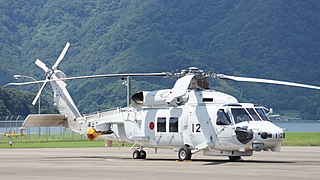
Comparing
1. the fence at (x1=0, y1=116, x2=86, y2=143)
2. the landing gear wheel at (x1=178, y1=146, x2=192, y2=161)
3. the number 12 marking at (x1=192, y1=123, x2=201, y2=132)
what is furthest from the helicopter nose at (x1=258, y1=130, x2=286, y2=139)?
the fence at (x1=0, y1=116, x2=86, y2=143)

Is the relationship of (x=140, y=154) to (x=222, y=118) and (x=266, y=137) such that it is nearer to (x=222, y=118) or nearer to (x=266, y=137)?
(x=222, y=118)

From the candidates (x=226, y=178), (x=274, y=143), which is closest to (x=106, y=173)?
(x=226, y=178)

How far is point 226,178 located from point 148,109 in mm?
12951

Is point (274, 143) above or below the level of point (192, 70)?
below

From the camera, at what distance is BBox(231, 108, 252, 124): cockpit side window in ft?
120

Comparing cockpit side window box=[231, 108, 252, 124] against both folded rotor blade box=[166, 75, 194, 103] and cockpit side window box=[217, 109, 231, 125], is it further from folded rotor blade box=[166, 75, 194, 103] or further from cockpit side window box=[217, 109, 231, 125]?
folded rotor blade box=[166, 75, 194, 103]

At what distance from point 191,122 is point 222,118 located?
5.21 feet

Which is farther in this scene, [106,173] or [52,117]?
[52,117]

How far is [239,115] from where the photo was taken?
36594 mm

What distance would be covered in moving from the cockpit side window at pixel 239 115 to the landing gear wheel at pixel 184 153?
7.86 feet

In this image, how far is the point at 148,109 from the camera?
39.4 metres

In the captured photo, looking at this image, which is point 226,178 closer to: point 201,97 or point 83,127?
point 201,97

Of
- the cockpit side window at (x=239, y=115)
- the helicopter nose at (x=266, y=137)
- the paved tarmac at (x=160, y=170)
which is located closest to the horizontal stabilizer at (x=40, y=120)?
the paved tarmac at (x=160, y=170)

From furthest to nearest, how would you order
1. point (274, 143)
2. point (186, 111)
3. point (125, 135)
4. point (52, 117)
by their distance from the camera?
point (52, 117) → point (125, 135) → point (186, 111) → point (274, 143)
